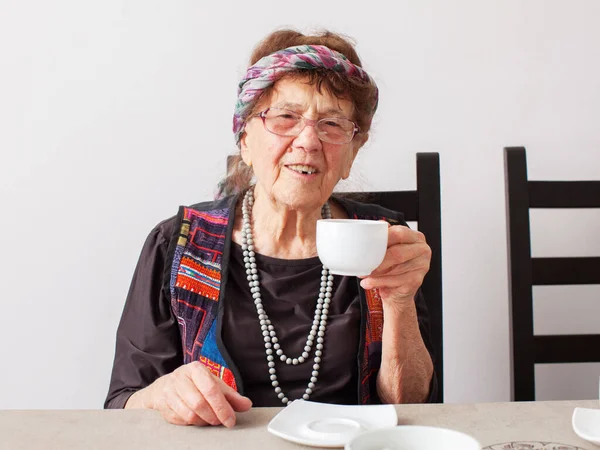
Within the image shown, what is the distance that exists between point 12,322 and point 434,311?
1.22m

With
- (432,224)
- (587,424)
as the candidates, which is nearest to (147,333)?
(432,224)

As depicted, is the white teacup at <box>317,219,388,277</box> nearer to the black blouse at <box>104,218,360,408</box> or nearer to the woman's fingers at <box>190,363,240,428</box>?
the woman's fingers at <box>190,363,240,428</box>

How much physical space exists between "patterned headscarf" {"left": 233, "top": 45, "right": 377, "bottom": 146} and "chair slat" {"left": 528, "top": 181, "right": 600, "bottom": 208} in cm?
48

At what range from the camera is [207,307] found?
1.31m

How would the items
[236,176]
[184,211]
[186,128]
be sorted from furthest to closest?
1. [186,128]
2. [236,176]
3. [184,211]

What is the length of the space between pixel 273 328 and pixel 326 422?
0.44 meters

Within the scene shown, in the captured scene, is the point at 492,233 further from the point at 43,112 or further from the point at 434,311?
the point at 43,112

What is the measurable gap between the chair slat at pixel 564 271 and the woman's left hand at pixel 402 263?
0.46 metres

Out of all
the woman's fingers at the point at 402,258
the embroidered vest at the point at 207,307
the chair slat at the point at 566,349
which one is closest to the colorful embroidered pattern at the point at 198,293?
the embroidered vest at the point at 207,307

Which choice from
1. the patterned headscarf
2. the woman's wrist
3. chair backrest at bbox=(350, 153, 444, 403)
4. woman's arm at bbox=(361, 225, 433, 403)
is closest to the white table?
the woman's wrist

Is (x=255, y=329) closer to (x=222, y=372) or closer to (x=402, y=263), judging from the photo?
(x=222, y=372)

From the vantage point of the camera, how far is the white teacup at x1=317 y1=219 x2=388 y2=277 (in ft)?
2.93

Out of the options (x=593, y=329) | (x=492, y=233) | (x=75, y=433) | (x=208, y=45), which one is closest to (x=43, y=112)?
(x=208, y=45)

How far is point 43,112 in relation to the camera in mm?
1779
